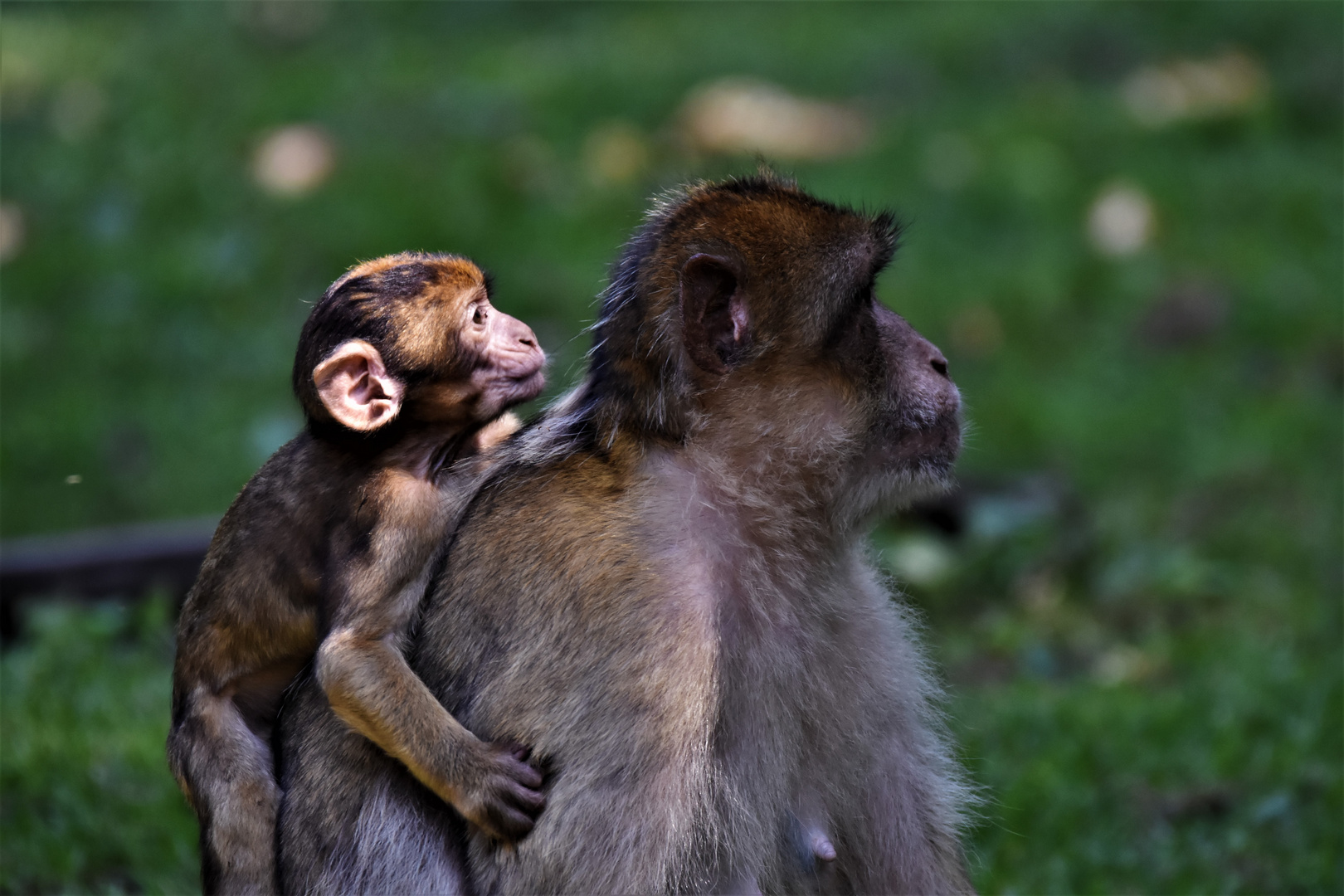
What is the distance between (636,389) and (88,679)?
338 cm

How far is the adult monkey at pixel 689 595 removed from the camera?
122 inches

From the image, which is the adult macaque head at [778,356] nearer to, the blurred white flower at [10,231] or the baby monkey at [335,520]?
the baby monkey at [335,520]

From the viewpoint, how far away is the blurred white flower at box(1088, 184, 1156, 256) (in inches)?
379

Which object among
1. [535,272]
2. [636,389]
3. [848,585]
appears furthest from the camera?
[535,272]

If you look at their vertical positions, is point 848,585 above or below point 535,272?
above

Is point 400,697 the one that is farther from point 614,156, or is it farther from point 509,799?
point 614,156

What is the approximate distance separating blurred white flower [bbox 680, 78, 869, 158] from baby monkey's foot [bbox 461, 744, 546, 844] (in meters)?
7.24

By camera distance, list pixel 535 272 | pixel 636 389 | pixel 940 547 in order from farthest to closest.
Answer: pixel 535 272
pixel 940 547
pixel 636 389

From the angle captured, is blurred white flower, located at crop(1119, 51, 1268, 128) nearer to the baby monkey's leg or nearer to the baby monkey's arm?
the baby monkey's arm

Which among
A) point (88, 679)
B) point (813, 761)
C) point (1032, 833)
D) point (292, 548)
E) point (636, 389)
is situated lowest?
point (88, 679)

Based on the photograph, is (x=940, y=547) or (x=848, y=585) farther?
(x=940, y=547)

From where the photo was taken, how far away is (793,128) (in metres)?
10.3

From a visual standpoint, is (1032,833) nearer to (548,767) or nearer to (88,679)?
(548,767)

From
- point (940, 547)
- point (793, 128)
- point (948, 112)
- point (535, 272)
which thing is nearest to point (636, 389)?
point (940, 547)
